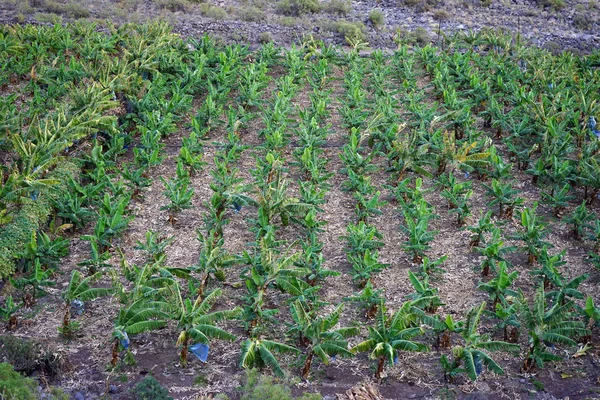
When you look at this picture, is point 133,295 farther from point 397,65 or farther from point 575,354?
point 397,65

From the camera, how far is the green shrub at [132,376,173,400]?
228 inches

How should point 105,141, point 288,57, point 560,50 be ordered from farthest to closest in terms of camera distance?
point 560,50 < point 288,57 < point 105,141

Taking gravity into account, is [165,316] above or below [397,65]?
below

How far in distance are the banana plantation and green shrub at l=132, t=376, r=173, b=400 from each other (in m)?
0.05

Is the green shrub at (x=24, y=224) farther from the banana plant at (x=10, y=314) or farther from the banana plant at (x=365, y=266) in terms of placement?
the banana plant at (x=365, y=266)

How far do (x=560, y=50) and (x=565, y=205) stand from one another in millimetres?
10658

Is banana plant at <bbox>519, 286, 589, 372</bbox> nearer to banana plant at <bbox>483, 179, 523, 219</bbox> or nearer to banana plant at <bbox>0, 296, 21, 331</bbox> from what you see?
banana plant at <bbox>483, 179, 523, 219</bbox>

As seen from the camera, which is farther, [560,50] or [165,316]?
[560,50]

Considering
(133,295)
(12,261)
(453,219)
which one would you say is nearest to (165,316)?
(133,295)

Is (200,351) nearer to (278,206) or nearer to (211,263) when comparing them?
(211,263)

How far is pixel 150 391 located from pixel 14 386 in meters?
1.17

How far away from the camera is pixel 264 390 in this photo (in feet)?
18.6

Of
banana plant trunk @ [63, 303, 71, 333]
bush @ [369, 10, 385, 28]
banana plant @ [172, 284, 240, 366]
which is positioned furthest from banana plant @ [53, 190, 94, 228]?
bush @ [369, 10, 385, 28]

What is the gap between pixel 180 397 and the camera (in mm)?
6055
